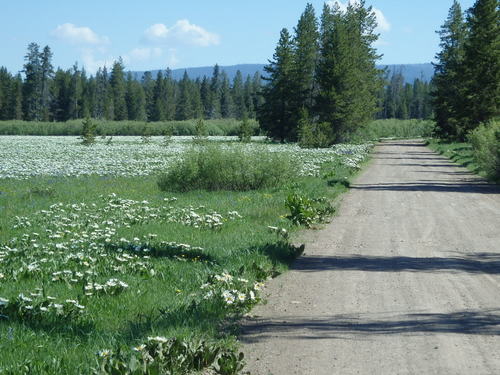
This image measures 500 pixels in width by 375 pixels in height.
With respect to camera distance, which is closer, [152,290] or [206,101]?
[152,290]

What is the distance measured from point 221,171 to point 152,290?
12.7m

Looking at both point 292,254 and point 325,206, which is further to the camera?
point 325,206

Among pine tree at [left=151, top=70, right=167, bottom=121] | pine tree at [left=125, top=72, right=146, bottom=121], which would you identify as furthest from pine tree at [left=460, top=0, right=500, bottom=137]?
pine tree at [left=125, top=72, right=146, bottom=121]

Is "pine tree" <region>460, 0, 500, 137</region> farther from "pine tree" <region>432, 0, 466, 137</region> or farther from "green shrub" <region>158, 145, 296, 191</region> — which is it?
"green shrub" <region>158, 145, 296, 191</region>

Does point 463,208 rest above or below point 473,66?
below

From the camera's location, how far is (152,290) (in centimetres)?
738

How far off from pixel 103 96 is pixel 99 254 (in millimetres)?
127050

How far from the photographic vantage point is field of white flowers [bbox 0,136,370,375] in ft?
16.6

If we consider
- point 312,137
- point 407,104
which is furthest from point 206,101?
point 312,137

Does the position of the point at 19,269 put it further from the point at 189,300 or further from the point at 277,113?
the point at 277,113

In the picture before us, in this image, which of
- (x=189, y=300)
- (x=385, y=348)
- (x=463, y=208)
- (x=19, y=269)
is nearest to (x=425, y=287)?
(x=385, y=348)

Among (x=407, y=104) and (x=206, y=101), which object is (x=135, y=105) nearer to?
(x=206, y=101)

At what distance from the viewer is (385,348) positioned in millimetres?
5594

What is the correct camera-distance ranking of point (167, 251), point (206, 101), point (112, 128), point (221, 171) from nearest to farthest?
1. point (167, 251)
2. point (221, 171)
3. point (112, 128)
4. point (206, 101)
